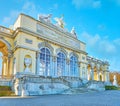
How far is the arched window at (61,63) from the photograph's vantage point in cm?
2612

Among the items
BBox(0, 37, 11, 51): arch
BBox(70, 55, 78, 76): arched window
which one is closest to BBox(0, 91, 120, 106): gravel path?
BBox(0, 37, 11, 51): arch

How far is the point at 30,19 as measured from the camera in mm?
22438

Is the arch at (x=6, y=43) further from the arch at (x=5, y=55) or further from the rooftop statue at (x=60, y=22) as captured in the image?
the rooftop statue at (x=60, y=22)

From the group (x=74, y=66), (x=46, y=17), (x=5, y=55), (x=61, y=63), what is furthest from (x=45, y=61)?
(x=46, y=17)

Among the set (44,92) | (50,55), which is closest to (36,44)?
(50,55)

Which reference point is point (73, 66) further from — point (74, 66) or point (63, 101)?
point (63, 101)

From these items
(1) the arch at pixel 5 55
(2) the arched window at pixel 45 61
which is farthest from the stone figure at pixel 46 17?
(1) the arch at pixel 5 55

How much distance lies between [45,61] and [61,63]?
11.8 ft

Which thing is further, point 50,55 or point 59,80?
point 50,55

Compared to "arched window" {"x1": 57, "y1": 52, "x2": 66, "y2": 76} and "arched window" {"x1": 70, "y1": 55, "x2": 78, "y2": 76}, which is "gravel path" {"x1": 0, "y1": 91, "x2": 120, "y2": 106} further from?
"arched window" {"x1": 70, "y1": 55, "x2": 78, "y2": 76}

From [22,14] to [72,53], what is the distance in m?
12.0

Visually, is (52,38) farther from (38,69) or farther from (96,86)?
(96,86)

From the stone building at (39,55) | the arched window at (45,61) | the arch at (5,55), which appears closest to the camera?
the stone building at (39,55)

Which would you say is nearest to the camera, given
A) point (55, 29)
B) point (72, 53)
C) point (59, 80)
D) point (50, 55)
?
point (59, 80)
